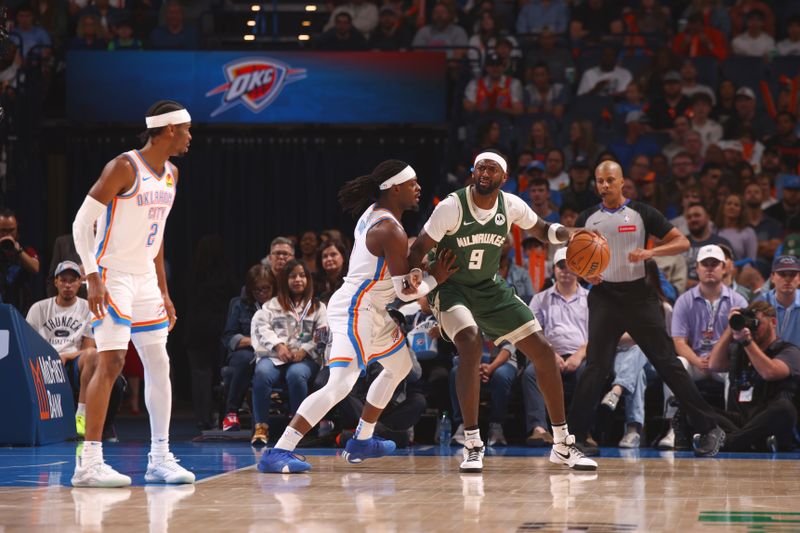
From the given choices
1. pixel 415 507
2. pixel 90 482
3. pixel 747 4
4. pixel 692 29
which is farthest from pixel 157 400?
pixel 747 4

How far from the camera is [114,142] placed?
46.7ft

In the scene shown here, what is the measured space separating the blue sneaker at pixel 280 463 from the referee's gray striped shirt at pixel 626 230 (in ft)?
8.26

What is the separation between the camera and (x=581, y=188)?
1214 centimetres

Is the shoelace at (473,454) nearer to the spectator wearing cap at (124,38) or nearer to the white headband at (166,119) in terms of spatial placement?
A: the white headband at (166,119)

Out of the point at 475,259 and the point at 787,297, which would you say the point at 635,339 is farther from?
the point at 787,297

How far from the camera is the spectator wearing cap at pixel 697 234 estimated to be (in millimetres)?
10805

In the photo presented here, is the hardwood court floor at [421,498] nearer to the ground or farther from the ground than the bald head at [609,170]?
nearer to the ground

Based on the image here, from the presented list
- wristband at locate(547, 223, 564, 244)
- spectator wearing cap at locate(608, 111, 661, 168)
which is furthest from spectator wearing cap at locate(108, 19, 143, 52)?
wristband at locate(547, 223, 564, 244)

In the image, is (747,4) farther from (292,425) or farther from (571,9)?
(292,425)

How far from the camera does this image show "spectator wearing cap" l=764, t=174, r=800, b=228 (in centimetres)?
1194

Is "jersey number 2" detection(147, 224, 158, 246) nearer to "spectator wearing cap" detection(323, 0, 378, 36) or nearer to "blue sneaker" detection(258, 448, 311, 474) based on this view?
"blue sneaker" detection(258, 448, 311, 474)

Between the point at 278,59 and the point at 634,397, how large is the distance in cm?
625

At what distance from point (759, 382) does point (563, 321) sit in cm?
173

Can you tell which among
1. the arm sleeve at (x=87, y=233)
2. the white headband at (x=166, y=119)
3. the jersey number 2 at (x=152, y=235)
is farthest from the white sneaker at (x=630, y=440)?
A: the arm sleeve at (x=87, y=233)
